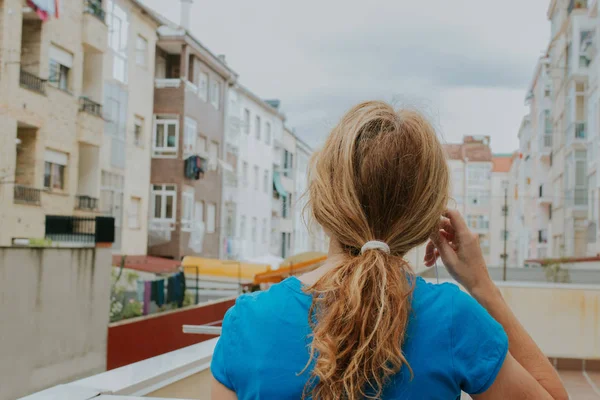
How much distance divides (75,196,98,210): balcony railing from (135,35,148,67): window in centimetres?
628

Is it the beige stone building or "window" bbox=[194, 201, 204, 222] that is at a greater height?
the beige stone building

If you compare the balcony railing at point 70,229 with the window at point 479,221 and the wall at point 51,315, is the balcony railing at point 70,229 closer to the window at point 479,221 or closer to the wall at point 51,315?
the wall at point 51,315

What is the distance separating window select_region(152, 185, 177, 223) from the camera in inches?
1009

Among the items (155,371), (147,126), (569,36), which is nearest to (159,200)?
(147,126)

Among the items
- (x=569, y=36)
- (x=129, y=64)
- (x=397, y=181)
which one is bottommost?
(x=397, y=181)

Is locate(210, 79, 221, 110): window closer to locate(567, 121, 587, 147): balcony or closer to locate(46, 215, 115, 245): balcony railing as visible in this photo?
locate(46, 215, 115, 245): balcony railing

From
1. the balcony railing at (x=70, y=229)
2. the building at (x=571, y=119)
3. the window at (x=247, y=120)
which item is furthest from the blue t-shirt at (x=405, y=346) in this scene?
the window at (x=247, y=120)

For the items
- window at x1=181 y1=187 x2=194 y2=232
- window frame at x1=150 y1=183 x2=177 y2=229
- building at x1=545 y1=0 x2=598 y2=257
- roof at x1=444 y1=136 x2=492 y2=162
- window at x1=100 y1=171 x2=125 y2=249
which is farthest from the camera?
roof at x1=444 y1=136 x2=492 y2=162

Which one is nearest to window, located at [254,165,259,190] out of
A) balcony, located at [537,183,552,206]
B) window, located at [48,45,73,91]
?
balcony, located at [537,183,552,206]

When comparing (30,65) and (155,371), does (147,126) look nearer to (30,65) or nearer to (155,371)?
(30,65)

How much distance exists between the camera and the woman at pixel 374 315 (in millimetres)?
1057

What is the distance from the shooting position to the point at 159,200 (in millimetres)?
26000

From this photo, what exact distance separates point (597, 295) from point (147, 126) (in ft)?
66.9

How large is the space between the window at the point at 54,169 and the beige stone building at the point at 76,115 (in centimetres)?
3
